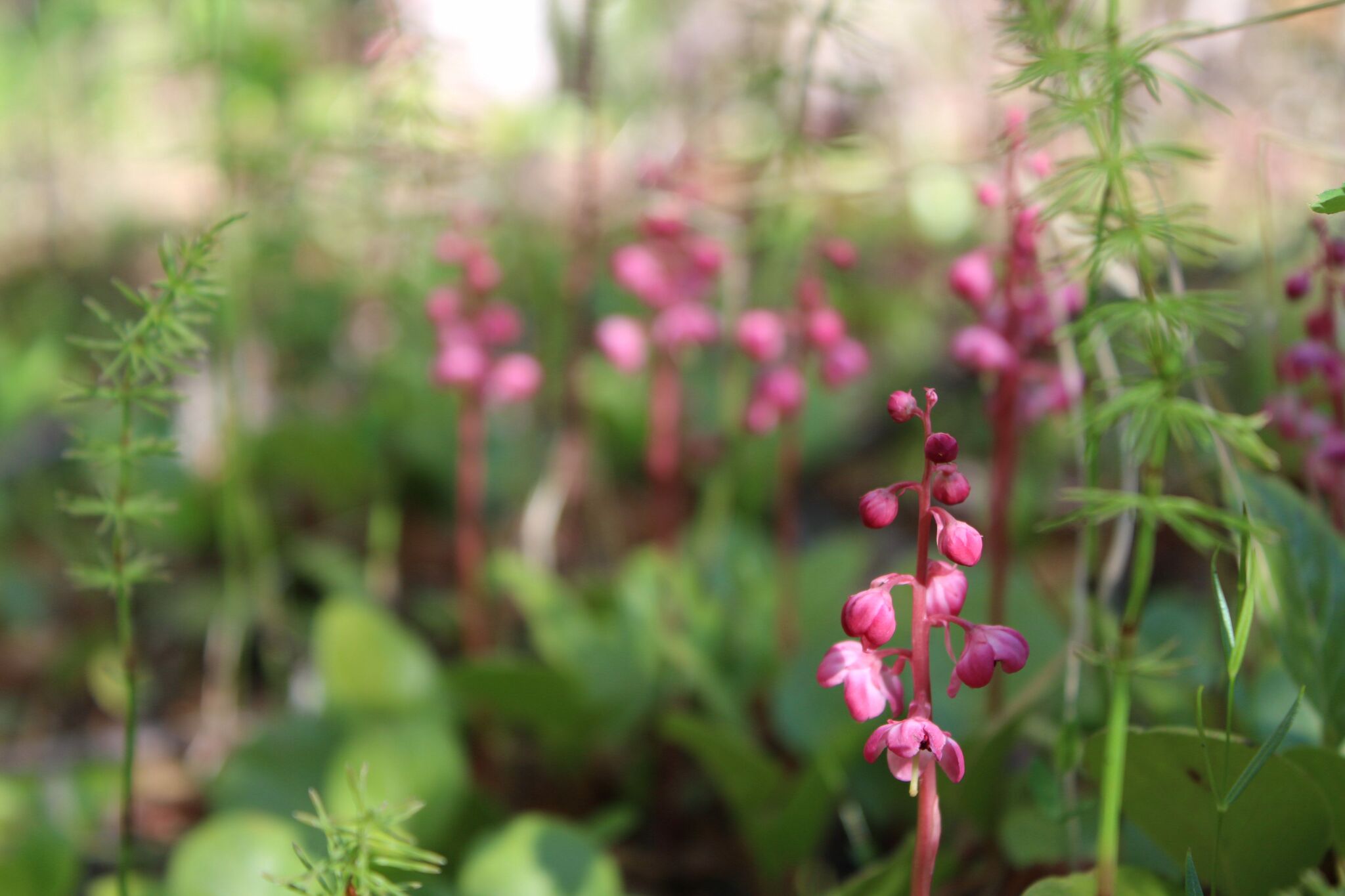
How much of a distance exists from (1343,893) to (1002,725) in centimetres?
35

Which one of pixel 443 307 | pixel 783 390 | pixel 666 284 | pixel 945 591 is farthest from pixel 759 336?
pixel 945 591

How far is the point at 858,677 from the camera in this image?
0.57m

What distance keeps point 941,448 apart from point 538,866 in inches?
21.8

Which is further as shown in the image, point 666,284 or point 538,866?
point 666,284

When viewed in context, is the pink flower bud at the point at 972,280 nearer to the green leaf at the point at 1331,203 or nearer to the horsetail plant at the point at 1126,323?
the horsetail plant at the point at 1126,323

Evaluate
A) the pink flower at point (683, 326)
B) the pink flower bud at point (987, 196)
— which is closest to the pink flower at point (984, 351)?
the pink flower bud at point (987, 196)

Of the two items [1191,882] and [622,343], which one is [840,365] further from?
[1191,882]

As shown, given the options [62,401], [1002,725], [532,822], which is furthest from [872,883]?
[62,401]

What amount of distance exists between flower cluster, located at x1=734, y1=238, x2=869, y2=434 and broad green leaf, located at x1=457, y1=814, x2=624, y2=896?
22.8 inches

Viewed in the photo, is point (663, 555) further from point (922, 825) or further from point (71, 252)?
point (71, 252)

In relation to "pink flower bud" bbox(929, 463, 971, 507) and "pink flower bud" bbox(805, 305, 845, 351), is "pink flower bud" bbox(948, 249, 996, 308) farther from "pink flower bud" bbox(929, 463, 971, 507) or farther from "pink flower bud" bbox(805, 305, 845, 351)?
"pink flower bud" bbox(929, 463, 971, 507)

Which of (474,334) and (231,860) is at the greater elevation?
(474,334)

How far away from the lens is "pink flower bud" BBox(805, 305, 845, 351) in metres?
1.23

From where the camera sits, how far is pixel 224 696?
1.49 m
